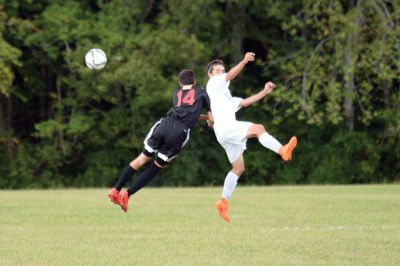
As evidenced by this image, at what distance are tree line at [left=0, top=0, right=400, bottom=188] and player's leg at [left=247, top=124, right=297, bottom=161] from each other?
57.3 ft

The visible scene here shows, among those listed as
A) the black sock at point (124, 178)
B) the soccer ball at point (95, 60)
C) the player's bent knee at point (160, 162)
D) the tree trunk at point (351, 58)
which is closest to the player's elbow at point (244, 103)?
the player's bent knee at point (160, 162)

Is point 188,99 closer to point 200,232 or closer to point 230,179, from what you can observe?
point 230,179

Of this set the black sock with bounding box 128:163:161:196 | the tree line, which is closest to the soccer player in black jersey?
the black sock with bounding box 128:163:161:196

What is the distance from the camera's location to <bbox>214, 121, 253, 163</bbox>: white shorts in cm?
1149

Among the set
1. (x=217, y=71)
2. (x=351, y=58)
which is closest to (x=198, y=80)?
(x=351, y=58)

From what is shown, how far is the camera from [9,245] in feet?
33.7

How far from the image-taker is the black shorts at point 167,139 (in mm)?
11469

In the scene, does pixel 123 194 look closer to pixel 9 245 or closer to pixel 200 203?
pixel 9 245

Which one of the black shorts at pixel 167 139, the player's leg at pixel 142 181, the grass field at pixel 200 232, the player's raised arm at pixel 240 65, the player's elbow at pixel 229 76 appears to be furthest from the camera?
the player's leg at pixel 142 181

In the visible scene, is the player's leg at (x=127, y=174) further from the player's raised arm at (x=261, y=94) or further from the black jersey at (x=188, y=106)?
the player's raised arm at (x=261, y=94)

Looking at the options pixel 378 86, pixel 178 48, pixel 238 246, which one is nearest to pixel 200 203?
pixel 238 246

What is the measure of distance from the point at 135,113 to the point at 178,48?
9.64ft

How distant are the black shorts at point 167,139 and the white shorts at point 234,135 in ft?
1.46

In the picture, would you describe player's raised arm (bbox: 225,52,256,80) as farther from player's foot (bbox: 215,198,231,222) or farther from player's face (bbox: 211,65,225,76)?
player's foot (bbox: 215,198,231,222)
